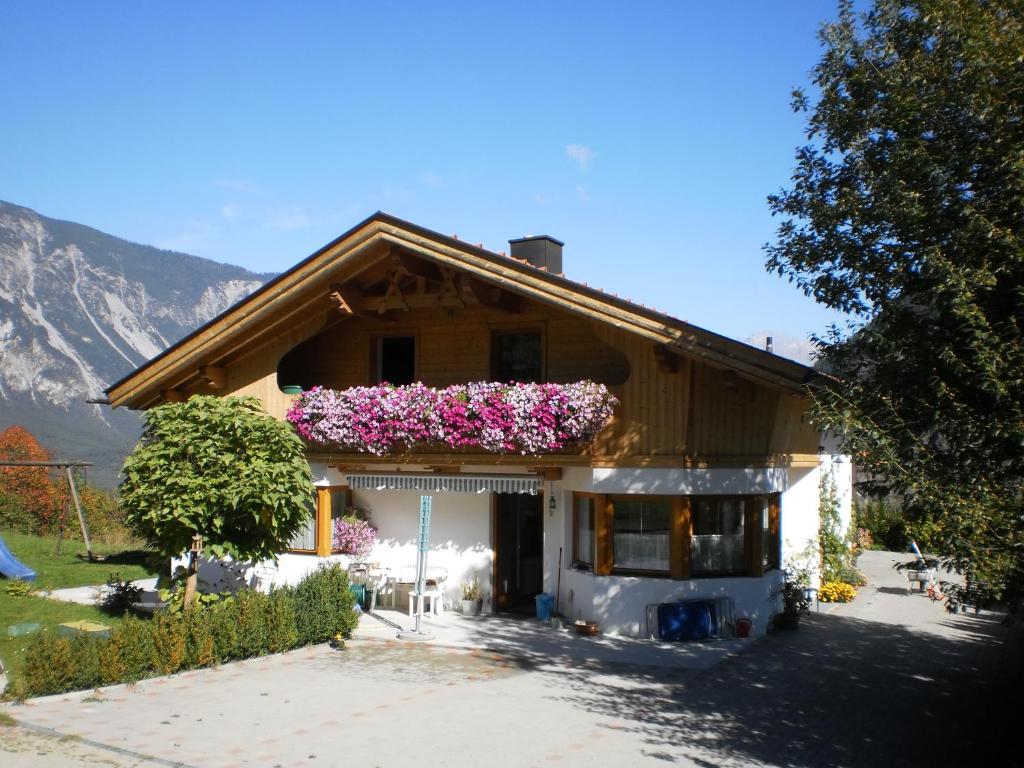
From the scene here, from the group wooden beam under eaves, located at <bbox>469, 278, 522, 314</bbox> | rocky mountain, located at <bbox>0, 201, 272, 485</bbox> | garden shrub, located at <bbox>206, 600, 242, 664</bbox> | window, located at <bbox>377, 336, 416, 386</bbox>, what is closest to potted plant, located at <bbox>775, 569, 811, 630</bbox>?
wooden beam under eaves, located at <bbox>469, 278, 522, 314</bbox>

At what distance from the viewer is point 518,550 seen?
18.7 metres

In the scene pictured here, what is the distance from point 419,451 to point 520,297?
344 cm

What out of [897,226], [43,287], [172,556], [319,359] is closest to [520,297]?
[319,359]

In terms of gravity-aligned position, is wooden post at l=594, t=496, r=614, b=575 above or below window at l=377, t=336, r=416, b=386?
below

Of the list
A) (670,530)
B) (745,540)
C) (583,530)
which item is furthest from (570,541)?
(745,540)

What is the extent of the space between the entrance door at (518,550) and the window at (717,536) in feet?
11.1

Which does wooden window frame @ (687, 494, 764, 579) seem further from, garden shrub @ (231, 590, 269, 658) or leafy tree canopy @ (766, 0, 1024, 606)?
garden shrub @ (231, 590, 269, 658)

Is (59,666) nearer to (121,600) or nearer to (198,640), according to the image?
(198,640)

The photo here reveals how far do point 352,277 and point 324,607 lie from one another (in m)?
6.31

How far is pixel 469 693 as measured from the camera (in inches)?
493

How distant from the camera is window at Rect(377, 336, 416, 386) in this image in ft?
62.5

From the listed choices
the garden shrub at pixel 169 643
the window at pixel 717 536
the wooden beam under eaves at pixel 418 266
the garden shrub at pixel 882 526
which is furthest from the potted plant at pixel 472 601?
the garden shrub at pixel 882 526

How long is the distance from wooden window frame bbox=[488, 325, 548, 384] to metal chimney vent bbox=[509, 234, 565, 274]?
176 centimetres

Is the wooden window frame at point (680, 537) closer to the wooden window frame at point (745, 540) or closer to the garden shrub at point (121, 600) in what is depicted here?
the wooden window frame at point (745, 540)
